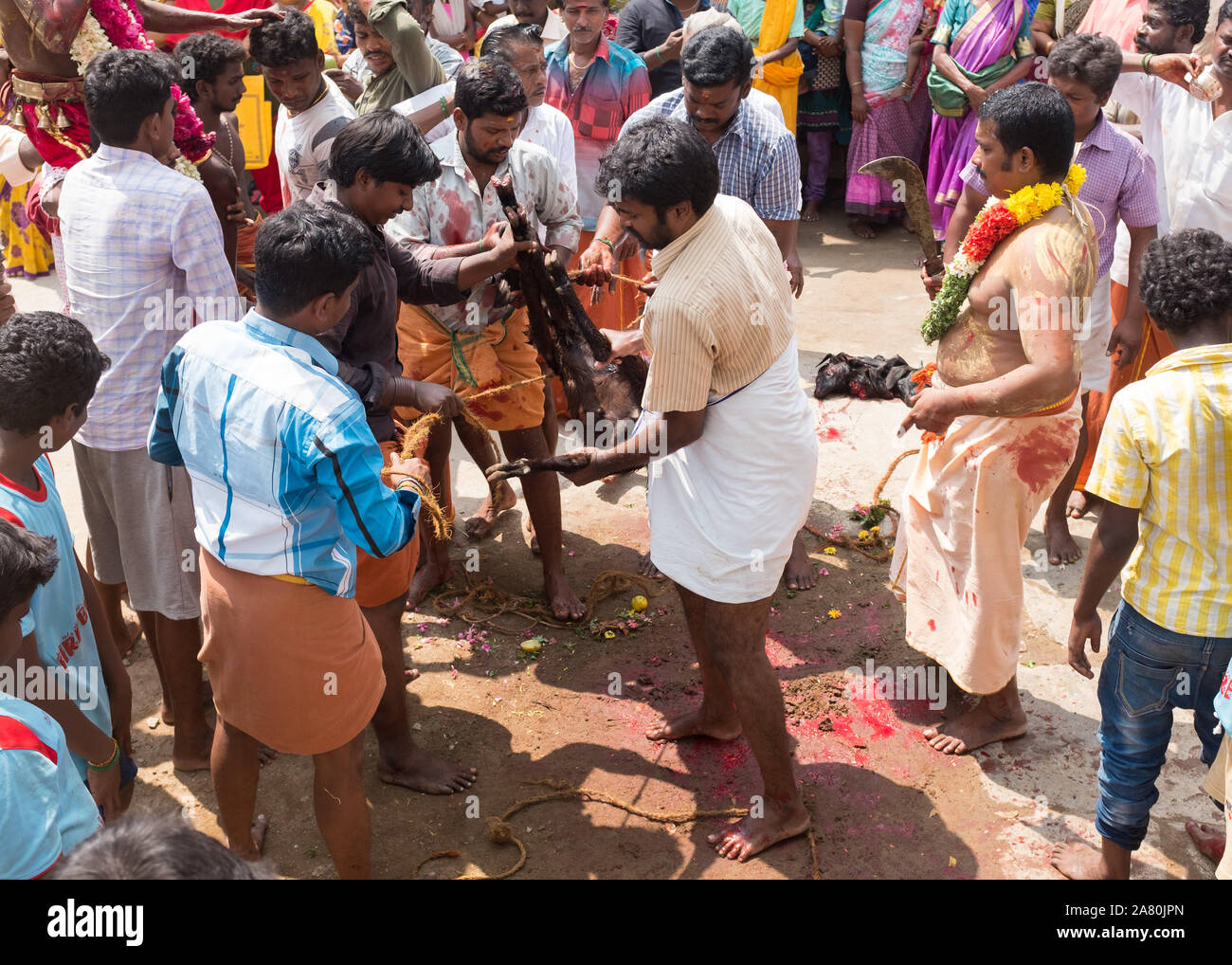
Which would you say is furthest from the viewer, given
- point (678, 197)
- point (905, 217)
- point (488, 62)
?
point (905, 217)

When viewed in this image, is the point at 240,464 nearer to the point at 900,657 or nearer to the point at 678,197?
the point at 678,197

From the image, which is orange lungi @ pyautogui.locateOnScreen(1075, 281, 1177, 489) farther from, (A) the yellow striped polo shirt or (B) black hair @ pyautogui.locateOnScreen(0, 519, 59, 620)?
(B) black hair @ pyautogui.locateOnScreen(0, 519, 59, 620)

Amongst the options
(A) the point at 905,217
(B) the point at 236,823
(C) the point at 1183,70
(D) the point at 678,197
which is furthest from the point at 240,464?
(A) the point at 905,217

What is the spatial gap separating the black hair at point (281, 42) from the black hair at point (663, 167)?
9.60 ft

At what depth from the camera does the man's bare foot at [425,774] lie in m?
4.06

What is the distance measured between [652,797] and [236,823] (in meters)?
1.47

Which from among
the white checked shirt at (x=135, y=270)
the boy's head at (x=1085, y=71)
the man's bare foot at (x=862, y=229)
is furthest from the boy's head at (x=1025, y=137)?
the man's bare foot at (x=862, y=229)

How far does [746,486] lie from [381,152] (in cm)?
169

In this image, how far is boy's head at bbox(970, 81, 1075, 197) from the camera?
3.70m

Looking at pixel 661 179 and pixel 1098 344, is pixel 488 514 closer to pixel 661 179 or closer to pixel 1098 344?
pixel 661 179

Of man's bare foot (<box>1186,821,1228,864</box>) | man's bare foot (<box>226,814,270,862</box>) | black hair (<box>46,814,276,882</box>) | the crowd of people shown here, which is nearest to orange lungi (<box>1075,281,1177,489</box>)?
the crowd of people

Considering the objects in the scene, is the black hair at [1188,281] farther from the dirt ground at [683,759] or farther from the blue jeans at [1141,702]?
the dirt ground at [683,759]

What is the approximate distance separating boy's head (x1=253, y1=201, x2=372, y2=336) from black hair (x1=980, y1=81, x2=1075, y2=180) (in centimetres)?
226

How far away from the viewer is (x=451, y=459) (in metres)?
6.69
